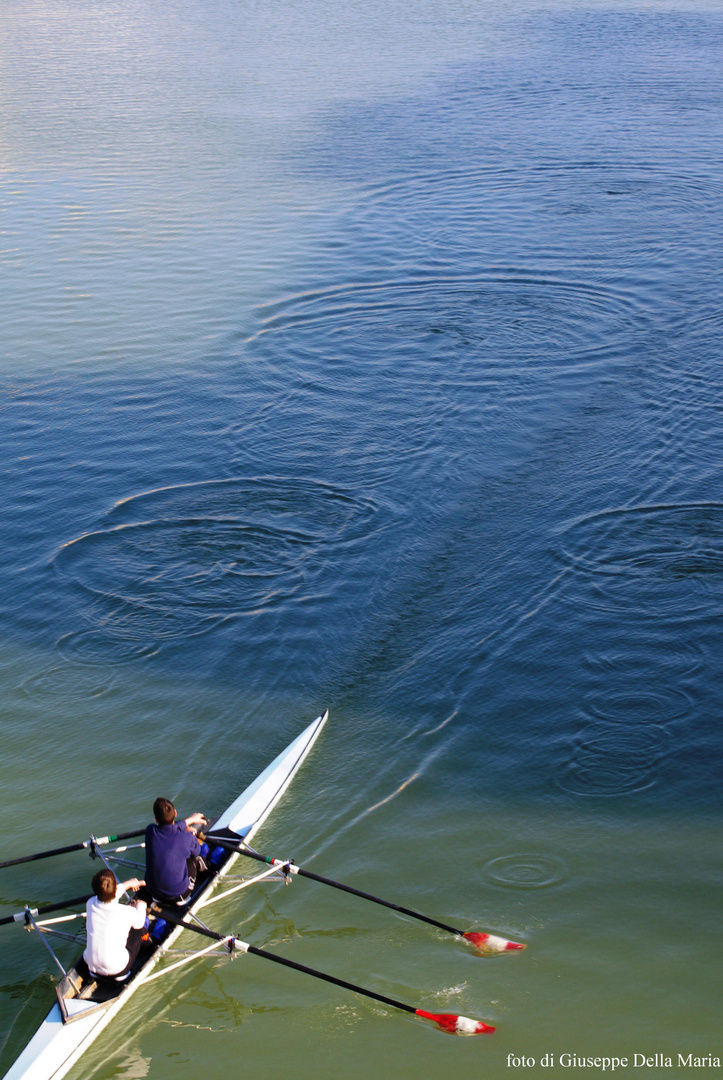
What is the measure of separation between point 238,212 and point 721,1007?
26.6 metres

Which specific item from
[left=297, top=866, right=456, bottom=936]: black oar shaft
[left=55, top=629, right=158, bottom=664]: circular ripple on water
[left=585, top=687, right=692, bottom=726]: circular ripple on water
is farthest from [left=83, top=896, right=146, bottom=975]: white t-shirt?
[left=585, top=687, right=692, bottom=726]: circular ripple on water

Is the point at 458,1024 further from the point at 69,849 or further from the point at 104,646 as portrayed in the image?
the point at 104,646

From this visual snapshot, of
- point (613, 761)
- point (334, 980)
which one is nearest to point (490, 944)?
point (334, 980)

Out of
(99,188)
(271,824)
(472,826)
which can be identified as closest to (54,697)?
(271,824)

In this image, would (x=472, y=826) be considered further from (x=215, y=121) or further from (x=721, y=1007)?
(x=215, y=121)

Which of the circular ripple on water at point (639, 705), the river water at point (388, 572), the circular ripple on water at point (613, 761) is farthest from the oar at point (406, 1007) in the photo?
the circular ripple on water at point (639, 705)

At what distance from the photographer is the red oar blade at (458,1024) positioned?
360 inches

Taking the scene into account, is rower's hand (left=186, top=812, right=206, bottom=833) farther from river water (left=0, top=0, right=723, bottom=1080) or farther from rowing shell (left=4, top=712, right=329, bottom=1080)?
river water (left=0, top=0, right=723, bottom=1080)

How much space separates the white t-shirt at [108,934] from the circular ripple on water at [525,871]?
3881 millimetres

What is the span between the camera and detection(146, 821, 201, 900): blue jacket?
32.7 ft

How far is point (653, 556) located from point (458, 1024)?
849cm

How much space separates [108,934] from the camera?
9211 mm

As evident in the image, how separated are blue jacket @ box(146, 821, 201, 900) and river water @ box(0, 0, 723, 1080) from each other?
29.9 inches

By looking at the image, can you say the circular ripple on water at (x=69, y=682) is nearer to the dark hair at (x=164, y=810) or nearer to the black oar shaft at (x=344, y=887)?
the black oar shaft at (x=344, y=887)
